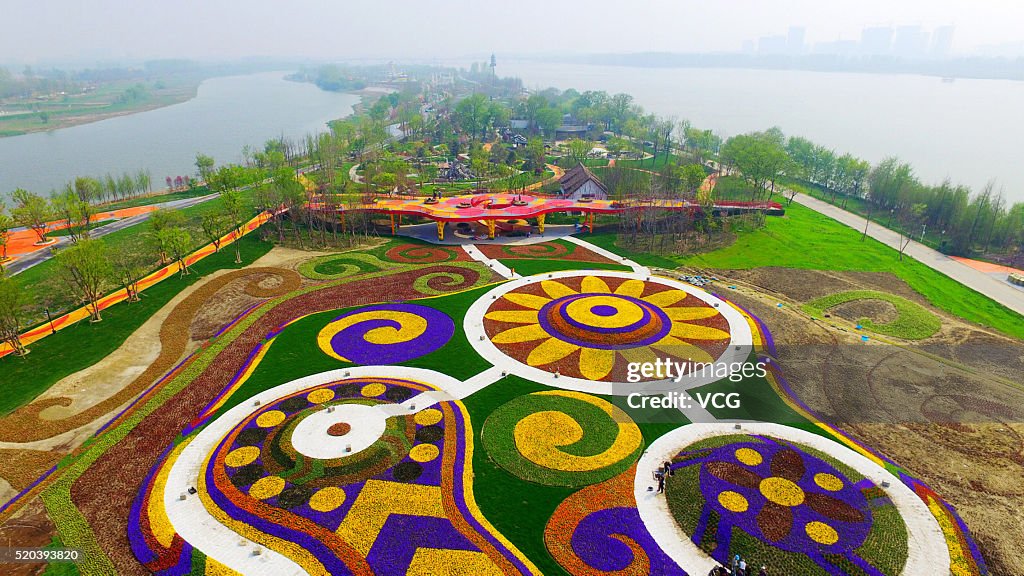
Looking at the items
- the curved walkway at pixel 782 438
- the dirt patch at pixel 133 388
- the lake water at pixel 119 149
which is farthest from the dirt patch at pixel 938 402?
the lake water at pixel 119 149

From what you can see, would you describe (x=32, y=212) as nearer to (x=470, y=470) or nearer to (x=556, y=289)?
(x=556, y=289)

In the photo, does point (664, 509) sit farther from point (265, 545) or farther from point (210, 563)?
point (210, 563)

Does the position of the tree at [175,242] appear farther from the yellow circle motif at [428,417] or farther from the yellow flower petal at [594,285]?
the yellow flower petal at [594,285]

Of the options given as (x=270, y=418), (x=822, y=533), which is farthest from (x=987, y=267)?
(x=270, y=418)

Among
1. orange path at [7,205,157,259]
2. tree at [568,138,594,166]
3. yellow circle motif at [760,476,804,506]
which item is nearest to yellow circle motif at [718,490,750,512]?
yellow circle motif at [760,476,804,506]

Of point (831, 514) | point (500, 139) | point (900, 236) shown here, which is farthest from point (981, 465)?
point (500, 139)
